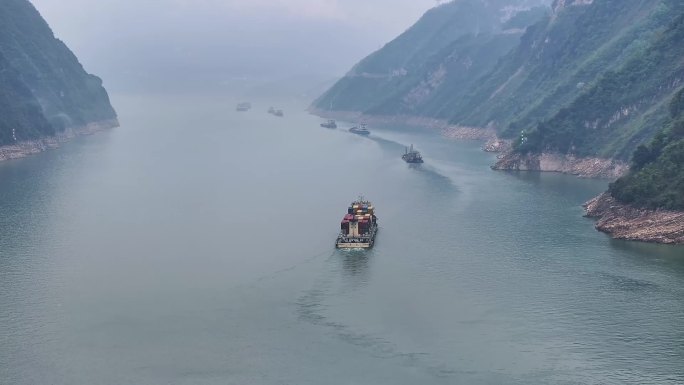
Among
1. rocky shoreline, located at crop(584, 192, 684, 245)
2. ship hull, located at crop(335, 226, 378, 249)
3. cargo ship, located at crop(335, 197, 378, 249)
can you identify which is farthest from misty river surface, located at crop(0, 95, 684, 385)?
rocky shoreline, located at crop(584, 192, 684, 245)

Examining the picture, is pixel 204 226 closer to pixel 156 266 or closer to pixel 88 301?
pixel 156 266

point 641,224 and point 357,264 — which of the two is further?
point 641,224

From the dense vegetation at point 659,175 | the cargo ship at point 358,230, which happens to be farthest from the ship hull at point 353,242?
the dense vegetation at point 659,175

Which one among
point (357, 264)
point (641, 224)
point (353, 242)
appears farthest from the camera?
point (641, 224)

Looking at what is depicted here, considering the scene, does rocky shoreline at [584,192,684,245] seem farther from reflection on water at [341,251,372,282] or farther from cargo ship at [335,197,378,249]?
reflection on water at [341,251,372,282]

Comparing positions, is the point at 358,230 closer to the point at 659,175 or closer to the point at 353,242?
the point at 353,242

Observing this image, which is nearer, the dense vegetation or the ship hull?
the ship hull

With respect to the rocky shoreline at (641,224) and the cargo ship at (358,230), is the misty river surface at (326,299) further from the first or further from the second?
the rocky shoreline at (641,224)

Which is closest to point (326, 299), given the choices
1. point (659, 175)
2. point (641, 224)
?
point (641, 224)
